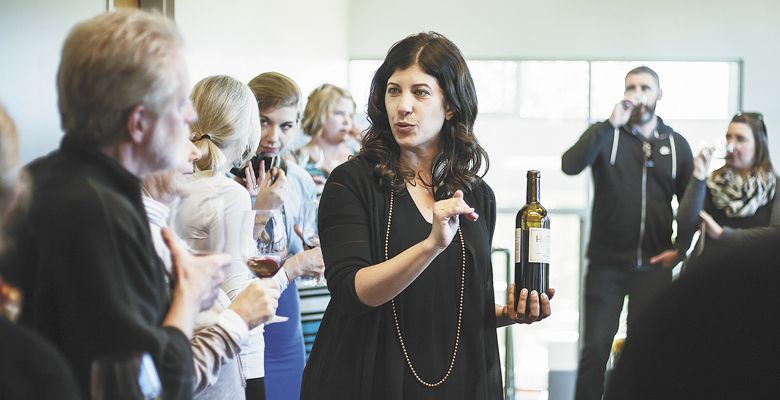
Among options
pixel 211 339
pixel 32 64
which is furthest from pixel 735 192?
pixel 211 339

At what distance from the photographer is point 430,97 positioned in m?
2.26

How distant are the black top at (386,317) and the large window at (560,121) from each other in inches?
264

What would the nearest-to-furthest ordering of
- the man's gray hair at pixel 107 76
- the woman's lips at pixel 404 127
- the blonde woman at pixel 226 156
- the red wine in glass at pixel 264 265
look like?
the man's gray hair at pixel 107 76, the red wine in glass at pixel 264 265, the woman's lips at pixel 404 127, the blonde woman at pixel 226 156

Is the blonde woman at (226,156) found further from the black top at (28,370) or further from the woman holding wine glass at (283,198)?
the black top at (28,370)

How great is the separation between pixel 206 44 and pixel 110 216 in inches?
131

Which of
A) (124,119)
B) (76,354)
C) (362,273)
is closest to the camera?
(76,354)

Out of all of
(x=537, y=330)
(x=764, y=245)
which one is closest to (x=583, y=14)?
(x=537, y=330)

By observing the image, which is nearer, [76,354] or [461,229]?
[76,354]

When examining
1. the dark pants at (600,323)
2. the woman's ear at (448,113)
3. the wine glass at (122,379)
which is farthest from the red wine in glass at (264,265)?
the dark pants at (600,323)

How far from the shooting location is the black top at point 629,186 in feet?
15.6

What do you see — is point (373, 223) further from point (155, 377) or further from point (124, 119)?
point (155, 377)

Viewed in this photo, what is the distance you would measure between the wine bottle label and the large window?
6.69m

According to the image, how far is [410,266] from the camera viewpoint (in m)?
1.98

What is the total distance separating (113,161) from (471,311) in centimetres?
107
